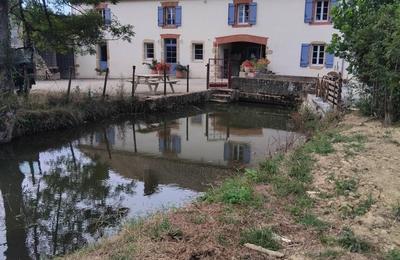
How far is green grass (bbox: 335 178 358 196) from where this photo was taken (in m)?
4.63

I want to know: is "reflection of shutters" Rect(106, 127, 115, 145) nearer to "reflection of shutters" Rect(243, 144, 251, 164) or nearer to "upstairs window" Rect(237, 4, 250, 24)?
"reflection of shutters" Rect(243, 144, 251, 164)

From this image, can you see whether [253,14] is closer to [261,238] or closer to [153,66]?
[153,66]

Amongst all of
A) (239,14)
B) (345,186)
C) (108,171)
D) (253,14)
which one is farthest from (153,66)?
(345,186)

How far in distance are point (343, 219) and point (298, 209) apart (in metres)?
0.43

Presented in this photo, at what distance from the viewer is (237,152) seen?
972cm

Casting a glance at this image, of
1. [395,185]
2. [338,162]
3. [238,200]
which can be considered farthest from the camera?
[338,162]

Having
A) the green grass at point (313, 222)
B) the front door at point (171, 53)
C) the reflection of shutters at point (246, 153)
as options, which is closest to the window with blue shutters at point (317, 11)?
the front door at point (171, 53)

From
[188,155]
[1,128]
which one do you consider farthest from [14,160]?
[188,155]

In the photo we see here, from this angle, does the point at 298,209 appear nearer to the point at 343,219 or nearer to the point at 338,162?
the point at 343,219

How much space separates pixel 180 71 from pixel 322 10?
756 centimetres

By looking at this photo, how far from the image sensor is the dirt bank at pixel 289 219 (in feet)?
11.1

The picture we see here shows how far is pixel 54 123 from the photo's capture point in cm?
1125

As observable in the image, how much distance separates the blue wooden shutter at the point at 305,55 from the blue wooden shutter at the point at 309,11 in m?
1.11

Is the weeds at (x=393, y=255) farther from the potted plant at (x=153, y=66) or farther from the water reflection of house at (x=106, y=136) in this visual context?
the potted plant at (x=153, y=66)
